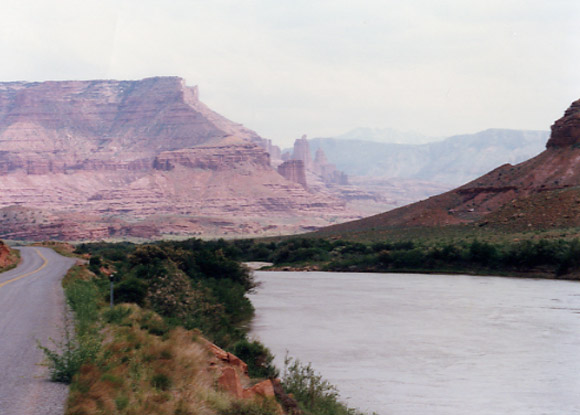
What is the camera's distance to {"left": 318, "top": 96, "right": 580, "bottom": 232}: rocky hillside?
3570 inches

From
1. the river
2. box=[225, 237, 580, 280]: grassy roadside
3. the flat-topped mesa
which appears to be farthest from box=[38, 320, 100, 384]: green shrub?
the flat-topped mesa

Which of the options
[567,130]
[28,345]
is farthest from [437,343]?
[567,130]

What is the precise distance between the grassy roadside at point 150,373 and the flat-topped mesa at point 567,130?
9746 cm

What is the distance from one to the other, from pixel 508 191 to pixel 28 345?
99474 millimetres

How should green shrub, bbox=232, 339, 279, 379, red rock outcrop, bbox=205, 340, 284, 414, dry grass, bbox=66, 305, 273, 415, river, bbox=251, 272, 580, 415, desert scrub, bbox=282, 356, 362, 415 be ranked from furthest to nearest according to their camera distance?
1. river, bbox=251, 272, 580, 415
2. green shrub, bbox=232, 339, 279, 379
3. desert scrub, bbox=282, 356, 362, 415
4. red rock outcrop, bbox=205, 340, 284, 414
5. dry grass, bbox=66, 305, 273, 415

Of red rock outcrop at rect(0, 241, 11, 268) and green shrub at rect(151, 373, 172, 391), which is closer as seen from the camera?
green shrub at rect(151, 373, 172, 391)

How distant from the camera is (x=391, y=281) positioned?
2362 inches

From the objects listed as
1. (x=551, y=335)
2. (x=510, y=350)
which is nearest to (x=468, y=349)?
(x=510, y=350)

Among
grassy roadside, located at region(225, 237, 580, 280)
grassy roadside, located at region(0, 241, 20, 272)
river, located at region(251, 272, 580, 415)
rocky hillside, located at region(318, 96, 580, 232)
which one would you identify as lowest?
river, located at region(251, 272, 580, 415)

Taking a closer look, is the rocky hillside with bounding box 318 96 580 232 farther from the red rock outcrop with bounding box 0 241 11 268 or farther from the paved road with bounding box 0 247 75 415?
the paved road with bounding box 0 247 75 415

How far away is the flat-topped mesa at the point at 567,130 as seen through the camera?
108287 millimetres

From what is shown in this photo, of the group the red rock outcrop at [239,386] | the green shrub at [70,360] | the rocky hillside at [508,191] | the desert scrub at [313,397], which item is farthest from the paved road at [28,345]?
the rocky hillside at [508,191]

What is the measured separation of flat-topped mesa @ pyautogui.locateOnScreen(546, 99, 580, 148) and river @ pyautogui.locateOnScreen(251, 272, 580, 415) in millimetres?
61060

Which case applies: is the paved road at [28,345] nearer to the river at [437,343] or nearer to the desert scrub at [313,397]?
the desert scrub at [313,397]
